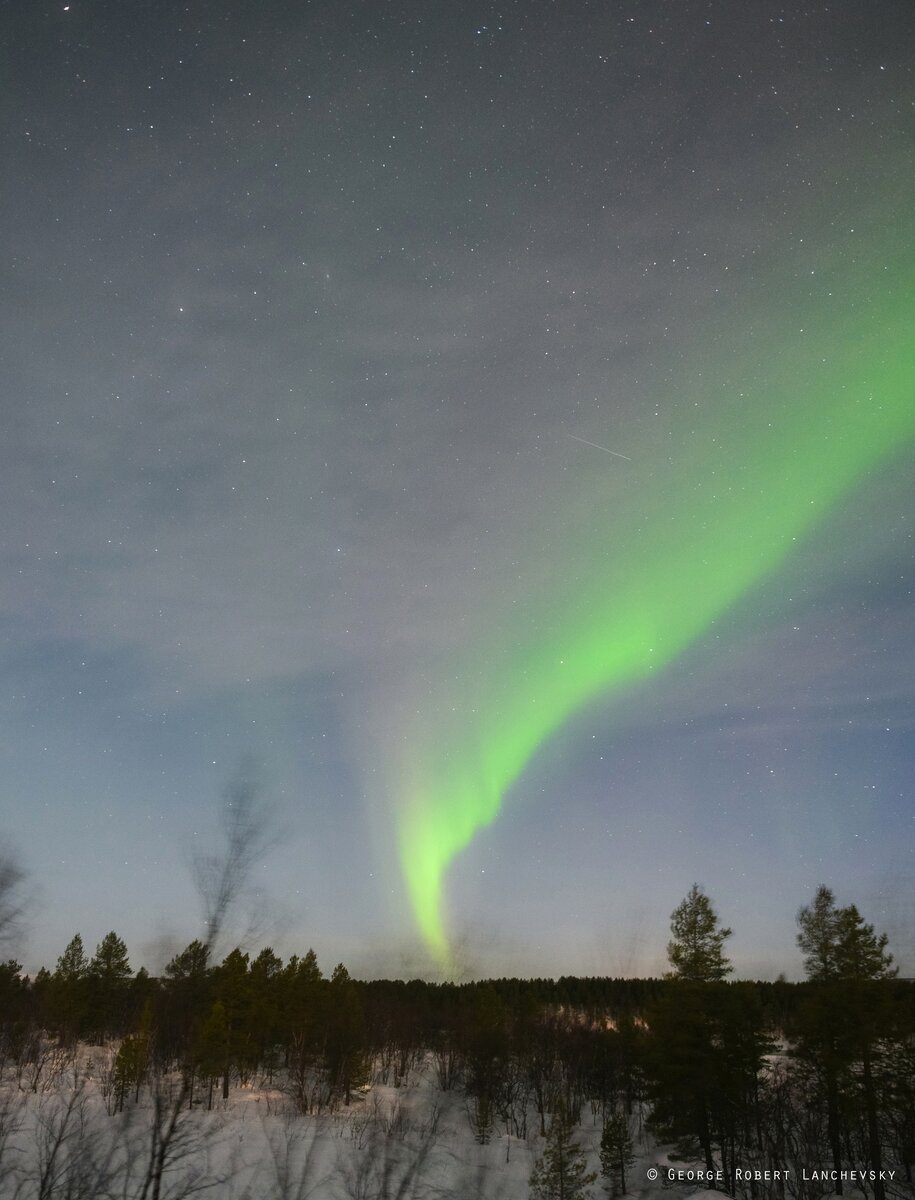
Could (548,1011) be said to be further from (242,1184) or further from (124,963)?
(242,1184)

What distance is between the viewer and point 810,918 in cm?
4206

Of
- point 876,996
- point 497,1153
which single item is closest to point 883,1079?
point 876,996

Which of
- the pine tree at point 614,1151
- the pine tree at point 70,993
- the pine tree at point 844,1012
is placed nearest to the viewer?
the pine tree at point 844,1012

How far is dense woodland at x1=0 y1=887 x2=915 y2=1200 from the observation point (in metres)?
38.5

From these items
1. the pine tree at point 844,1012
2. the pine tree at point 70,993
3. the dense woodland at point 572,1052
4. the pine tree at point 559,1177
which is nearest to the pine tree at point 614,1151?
the dense woodland at point 572,1052

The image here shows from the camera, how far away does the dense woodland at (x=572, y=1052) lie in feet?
126

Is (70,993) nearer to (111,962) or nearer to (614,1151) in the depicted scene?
(111,962)

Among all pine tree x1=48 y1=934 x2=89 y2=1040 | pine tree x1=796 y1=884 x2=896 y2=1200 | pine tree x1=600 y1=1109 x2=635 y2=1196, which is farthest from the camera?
pine tree x1=48 y1=934 x2=89 y2=1040

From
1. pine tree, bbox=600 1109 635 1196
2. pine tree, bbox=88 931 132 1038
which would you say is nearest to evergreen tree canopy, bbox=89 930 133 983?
pine tree, bbox=88 931 132 1038

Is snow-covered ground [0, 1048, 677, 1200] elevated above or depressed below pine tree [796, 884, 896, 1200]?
below

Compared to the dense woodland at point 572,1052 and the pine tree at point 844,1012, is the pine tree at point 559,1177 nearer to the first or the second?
the dense woodland at point 572,1052

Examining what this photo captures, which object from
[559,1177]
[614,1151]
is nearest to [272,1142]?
[559,1177]

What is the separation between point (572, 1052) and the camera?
82.7 m

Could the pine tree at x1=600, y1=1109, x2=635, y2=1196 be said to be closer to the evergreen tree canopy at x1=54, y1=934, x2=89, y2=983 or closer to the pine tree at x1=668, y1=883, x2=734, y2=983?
the pine tree at x1=668, y1=883, x2=734, y2=983
